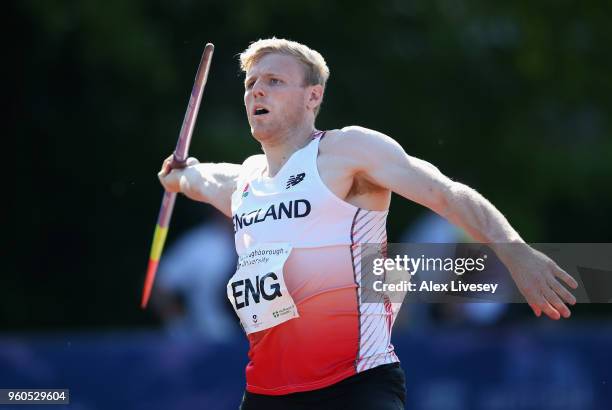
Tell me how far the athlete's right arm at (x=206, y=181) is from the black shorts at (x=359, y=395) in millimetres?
1153

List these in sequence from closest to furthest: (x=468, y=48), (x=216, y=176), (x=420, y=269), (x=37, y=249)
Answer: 1. (x=420, y=269)
2. (x=216, y=176)
3. (x=37, y=249)
4. (x=468, y=48)

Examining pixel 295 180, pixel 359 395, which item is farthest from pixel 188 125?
pixel 359 395

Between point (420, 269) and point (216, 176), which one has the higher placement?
point (216, 176)

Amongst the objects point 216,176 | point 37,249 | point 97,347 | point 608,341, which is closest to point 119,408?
point 97,347

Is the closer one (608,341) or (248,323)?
(248,323)

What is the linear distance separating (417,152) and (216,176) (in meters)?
8.03

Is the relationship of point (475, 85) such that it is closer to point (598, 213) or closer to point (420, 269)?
point (598, 213)

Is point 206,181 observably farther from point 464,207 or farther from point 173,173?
point 464,207

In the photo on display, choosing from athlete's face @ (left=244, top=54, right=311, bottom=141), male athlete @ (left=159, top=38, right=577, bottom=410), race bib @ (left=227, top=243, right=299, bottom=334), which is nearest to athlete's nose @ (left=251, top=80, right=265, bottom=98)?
athlete's face @ (left=244, top=54, right=311, bottom=141)

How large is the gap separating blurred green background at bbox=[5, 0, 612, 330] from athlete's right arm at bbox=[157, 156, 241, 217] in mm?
6161

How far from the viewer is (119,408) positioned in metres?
8.28

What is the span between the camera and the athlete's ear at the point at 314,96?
5.27m

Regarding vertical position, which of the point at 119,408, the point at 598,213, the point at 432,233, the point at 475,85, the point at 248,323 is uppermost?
the point at 475,85

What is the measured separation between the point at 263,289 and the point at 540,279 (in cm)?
120
